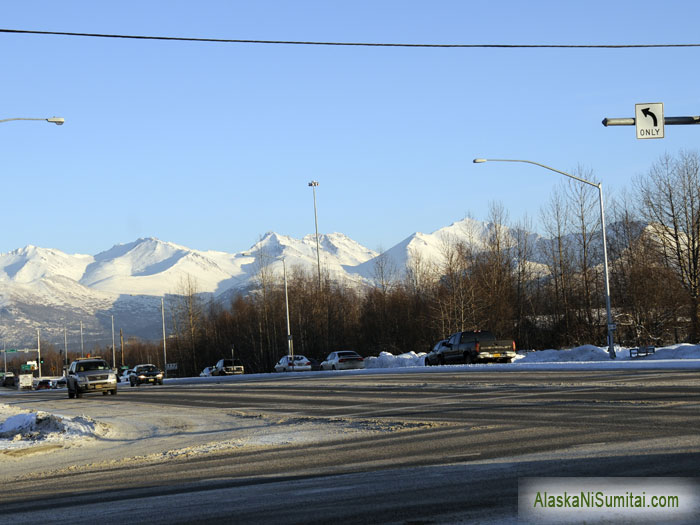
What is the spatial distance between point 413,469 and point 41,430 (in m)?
12.4

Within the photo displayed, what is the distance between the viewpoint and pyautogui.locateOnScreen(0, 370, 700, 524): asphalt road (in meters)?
8.23

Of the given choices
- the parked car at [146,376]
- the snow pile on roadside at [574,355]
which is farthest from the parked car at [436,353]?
the parked car at [146,376]

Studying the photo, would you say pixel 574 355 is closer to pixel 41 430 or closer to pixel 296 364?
pixel 296 364

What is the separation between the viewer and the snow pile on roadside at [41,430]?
1816cm

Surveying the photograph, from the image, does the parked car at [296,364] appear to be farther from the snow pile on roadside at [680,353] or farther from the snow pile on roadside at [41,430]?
the snow pile on roadside at [41,430]

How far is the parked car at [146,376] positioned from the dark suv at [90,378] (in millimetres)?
18372

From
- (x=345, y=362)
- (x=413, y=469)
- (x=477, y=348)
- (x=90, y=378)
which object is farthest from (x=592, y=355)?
(x=413, y=469)

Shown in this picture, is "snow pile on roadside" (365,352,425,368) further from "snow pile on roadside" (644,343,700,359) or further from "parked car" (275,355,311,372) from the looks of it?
"snow pile on roadside" (644,343,700,359)

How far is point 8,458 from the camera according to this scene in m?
15.9

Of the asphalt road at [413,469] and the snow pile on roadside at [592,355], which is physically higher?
the asphalt road at [413,469]

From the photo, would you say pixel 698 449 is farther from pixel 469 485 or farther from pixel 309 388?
pixel 309 388

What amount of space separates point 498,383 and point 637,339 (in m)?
33.4

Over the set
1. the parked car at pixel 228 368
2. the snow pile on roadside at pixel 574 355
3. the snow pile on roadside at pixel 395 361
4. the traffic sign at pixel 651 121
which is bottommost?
the parked car at pixel 228 368

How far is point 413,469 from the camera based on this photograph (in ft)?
33.9
